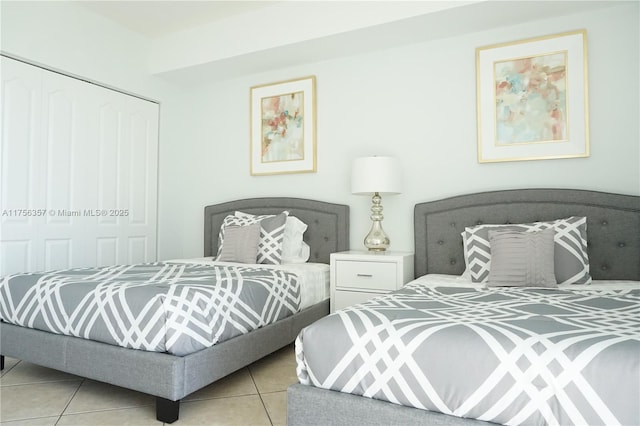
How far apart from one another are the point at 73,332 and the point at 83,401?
1.13 feet

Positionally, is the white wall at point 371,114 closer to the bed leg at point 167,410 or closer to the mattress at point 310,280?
the mattress at point 310,280

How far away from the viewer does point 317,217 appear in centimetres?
369

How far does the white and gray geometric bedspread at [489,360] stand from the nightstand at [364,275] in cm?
126

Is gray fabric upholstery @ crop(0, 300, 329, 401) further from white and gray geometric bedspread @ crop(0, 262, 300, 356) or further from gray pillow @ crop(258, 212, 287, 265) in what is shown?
gray pillow @ crop(258, 212, 287, 265)

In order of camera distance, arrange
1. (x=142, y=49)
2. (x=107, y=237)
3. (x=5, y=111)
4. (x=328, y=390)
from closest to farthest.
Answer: (x=328, y=390)
(x=5, y=111)
(x=107, y=237)
(x=142, y=49)

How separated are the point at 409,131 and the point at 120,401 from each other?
2.69 metres

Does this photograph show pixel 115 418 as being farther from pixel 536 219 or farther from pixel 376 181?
pixel 536 219

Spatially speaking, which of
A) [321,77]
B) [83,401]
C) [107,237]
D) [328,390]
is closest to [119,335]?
[83,401]

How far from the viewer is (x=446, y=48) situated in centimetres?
331

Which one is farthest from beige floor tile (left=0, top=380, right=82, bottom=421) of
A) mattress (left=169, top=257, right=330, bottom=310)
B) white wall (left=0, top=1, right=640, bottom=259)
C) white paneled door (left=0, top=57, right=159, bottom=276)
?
white wall (left=0, top=1, right=640, bottom=259)

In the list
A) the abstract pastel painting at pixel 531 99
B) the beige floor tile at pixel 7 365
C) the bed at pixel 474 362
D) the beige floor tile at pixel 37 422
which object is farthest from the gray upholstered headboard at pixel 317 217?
the beige floor tile at pixel 37 422

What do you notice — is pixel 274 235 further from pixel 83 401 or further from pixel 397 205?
pixel 83 401

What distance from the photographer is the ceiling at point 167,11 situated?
136 inches

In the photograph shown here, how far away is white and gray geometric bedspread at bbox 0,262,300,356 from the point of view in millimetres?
1872
